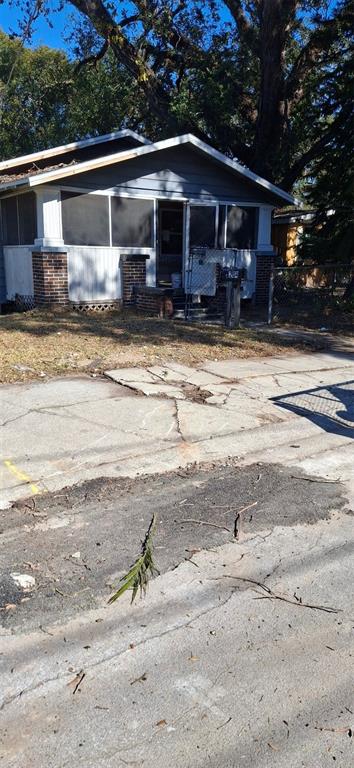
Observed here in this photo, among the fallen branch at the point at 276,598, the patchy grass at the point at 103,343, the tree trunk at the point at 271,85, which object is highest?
the tree trunk at the point at 271,85

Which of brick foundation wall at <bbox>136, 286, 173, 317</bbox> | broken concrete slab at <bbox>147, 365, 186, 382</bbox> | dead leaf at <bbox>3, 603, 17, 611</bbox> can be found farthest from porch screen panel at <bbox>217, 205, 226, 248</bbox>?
dead leaf at <bbox>3, 603, 17, 611</bbox>

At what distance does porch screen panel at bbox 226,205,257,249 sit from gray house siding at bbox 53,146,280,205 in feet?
0.96

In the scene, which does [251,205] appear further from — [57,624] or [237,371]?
[57,624]

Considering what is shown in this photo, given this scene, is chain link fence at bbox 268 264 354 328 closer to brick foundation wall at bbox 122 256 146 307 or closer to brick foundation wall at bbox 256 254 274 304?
brick foundation wall at bbox 256 254 274 304

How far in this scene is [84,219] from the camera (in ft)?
43.3

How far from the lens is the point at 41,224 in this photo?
12.6m

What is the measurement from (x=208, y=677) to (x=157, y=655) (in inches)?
10.5

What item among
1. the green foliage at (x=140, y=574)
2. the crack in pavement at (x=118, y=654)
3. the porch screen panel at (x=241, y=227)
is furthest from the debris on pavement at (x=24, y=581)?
the porch screen panel at (x=241, y=227)

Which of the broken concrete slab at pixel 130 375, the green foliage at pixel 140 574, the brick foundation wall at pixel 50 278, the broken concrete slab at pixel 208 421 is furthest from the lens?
the brick foundation wall at pixel 50 278

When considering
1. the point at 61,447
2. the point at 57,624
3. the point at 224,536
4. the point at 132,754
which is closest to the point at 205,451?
the point at 61,447

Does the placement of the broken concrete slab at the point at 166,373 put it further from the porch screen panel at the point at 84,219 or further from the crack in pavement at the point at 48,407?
the porch screen panel at the point at 84,219

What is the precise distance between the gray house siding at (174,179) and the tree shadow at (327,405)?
7.88 meters

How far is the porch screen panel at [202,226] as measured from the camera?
14688mm

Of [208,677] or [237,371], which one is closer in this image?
[208,677]
